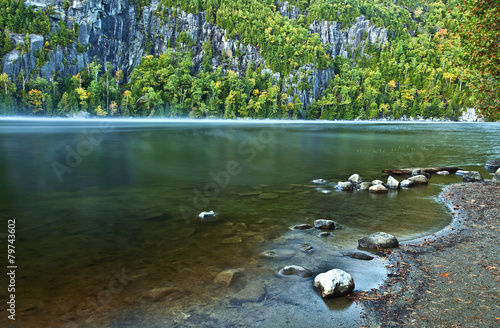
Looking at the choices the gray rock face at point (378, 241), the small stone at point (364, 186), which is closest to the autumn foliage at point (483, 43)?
the small stone at point (364, 186)

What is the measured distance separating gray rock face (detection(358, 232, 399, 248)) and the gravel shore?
0.28m

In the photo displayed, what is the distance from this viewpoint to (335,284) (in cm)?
724

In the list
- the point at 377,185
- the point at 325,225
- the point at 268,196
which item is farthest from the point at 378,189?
the point at 325,225

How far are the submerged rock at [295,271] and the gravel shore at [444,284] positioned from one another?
1.46 m

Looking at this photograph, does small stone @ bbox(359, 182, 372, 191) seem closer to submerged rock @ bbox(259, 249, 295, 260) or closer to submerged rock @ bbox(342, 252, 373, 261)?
submerged rock @ bbox(342, 252, 373, 261)

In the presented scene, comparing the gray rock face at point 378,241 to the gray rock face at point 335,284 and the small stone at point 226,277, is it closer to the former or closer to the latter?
the gray rock face at point 335,284

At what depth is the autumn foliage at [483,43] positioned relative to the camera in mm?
17609

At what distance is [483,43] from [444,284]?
16.6 meters

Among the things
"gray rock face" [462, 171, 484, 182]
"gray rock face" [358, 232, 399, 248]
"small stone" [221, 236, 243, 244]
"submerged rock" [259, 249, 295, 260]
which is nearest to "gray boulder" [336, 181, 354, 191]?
"gray rock face" [358, 232, 399, 248]

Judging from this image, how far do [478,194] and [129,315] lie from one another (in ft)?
57.8

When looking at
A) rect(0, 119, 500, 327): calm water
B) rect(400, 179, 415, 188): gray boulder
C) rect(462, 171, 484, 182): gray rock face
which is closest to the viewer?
rect(0, 119, 500, 327): calm water

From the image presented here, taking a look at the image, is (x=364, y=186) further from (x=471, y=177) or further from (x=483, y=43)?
(x=483, y=43)

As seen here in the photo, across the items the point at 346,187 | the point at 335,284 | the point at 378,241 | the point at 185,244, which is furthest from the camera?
the point at 346,187

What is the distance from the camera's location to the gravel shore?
6148mm
